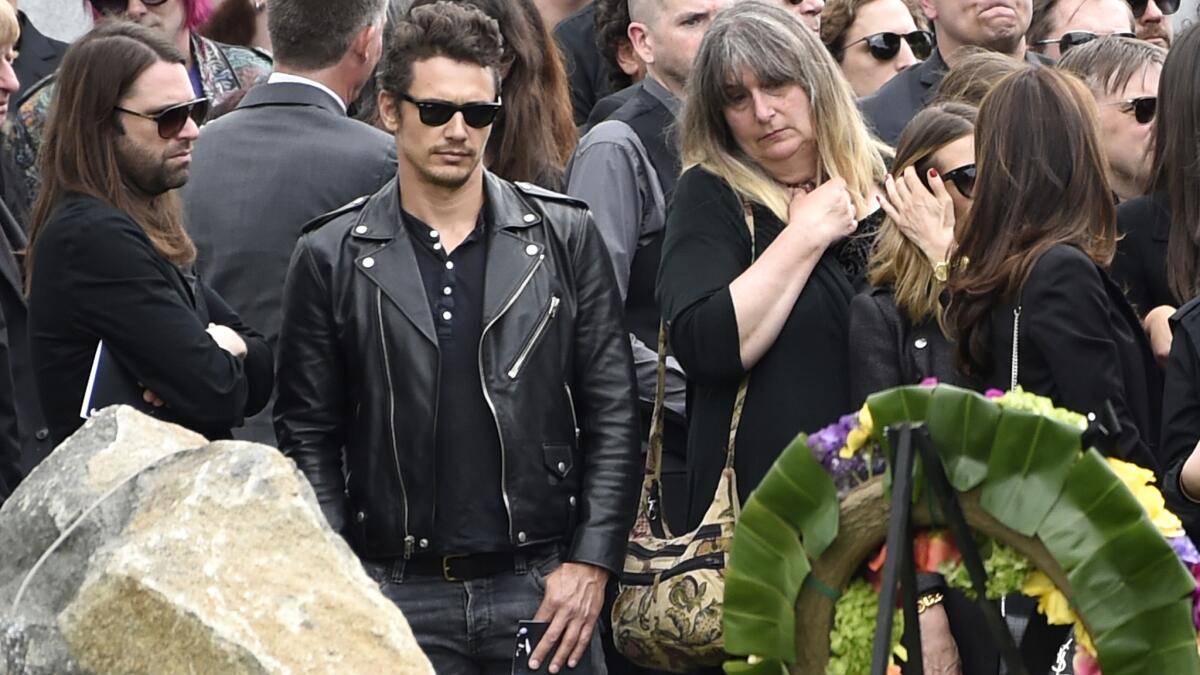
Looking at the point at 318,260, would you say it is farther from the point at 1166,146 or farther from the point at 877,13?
the point at 877,13

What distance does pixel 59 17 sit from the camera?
31.2ft

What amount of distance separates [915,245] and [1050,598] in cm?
198

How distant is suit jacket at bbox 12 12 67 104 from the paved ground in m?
1.57

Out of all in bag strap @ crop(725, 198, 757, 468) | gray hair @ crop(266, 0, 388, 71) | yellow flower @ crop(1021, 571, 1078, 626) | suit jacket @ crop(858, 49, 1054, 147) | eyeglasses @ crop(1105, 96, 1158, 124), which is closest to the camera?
yellow flower @ crop(1021, 571, 1078, 626)

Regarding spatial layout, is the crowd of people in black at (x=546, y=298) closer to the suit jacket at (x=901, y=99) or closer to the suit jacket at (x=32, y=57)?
the suit jacket at (x=901, y=99)

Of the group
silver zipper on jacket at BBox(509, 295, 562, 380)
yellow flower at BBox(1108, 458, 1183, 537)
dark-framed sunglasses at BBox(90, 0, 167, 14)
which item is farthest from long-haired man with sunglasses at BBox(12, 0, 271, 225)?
yellow flower at BBox(1108, 458, 1183, 537)

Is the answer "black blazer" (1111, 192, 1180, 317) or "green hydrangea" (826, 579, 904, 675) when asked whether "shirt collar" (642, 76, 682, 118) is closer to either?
"black blazer" (1111, 192, 1180, 317)

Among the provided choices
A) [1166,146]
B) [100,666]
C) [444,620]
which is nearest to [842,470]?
[100,666]

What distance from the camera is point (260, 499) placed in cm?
336

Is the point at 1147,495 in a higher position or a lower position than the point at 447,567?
higher

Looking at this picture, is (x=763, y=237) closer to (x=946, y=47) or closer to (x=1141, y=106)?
(x=1141, y=106)

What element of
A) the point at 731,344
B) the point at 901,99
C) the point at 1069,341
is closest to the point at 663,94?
the point at 901,99

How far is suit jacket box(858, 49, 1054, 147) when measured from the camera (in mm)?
6930

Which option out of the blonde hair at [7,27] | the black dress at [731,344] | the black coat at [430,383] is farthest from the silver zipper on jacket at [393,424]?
the blonde hair at [7,27]
